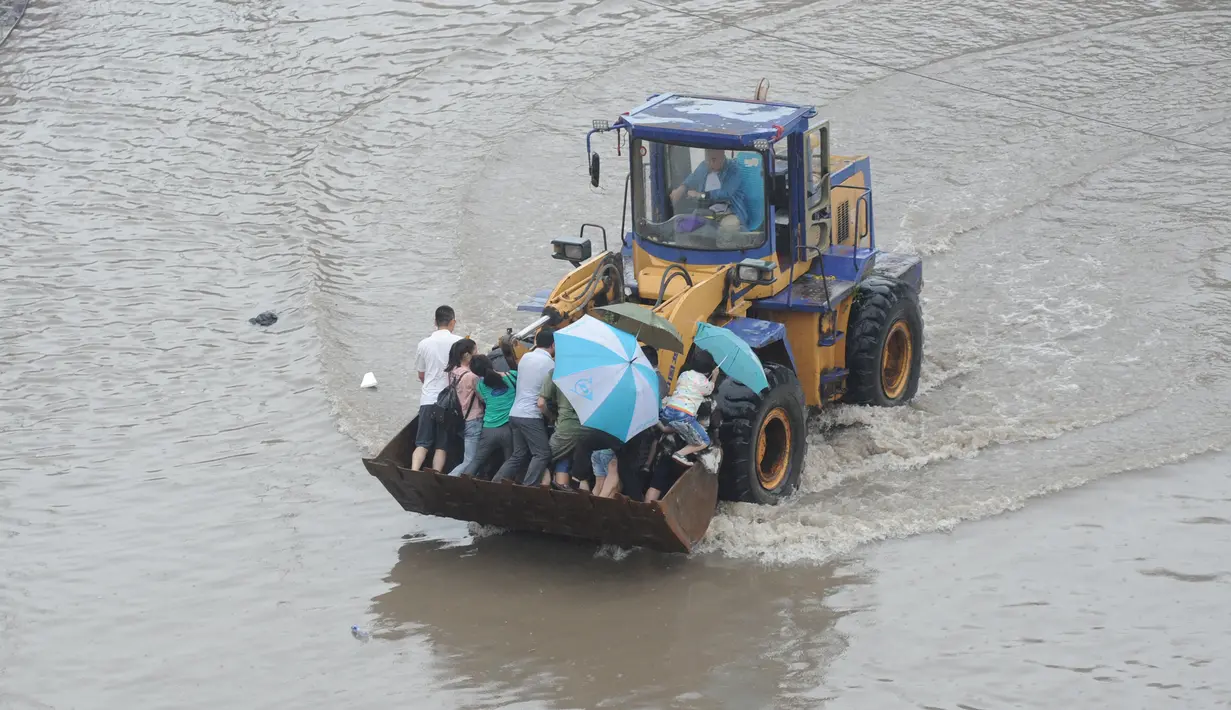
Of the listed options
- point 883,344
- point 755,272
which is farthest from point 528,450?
point 883,344

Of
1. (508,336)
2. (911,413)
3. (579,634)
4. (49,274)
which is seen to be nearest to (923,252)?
(911,413)

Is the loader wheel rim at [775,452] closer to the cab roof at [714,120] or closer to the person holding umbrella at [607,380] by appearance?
the person holding umbrella at [607,380]

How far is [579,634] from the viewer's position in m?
9.30

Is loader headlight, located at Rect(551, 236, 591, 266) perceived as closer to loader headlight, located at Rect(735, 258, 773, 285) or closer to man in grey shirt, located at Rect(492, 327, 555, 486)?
loader headlight, located at Rect(735, 258, 773, 285)

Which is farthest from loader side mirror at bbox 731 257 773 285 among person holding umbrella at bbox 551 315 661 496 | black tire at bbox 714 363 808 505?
person holding umbrella at bbox 551 315 661 496

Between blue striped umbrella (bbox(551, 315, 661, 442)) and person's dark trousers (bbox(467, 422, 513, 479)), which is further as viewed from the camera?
person's dark trousers (bbox(467, 422, 513, 479))

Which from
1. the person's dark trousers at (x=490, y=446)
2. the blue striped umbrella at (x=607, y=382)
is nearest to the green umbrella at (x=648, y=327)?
the blue striped umbrella at (x=607, y=382)

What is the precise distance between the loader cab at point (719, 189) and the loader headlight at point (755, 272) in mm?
451

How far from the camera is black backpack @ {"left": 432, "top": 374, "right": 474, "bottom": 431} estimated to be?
397 inches

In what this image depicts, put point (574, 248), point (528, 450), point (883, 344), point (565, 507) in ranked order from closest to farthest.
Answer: point (565, 507) → point (528, 450) → point (574, 248) → point (883, 344)

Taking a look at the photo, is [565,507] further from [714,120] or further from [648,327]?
[714,120]

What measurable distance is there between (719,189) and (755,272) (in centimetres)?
93

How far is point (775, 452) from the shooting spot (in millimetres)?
10828

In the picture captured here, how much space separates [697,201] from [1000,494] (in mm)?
3267
